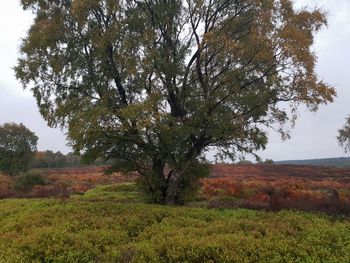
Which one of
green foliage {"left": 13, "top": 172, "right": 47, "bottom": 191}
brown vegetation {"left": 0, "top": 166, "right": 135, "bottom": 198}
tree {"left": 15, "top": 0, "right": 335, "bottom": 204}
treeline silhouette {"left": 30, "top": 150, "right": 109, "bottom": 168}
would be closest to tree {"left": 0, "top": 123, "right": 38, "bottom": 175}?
brown vegetation {"left": 0, "top": 166, "right": 135, "bottom": 198}

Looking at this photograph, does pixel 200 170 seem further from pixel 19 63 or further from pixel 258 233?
pixel 19 63

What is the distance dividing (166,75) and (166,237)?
31.7 ft

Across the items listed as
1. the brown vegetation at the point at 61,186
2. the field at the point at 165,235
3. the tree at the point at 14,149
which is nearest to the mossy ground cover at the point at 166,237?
the field at the point at 165,235

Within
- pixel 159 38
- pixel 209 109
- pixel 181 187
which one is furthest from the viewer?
pixel 181 187

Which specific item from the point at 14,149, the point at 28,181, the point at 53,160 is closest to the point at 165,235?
the point at 28,181

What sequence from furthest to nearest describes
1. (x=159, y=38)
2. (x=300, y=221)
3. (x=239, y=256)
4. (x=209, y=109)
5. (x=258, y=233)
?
(x=159, y=38), (x=209, y=109), (x=300, y=221), (x=258, y=233), (x=239, y=256)

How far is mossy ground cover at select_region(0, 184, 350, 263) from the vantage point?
12.1m

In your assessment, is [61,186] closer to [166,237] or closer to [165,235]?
[165,235]

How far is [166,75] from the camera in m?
21.0

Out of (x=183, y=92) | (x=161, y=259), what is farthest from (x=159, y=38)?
(x=161, y=259)

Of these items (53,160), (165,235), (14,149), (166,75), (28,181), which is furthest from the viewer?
(53,160)

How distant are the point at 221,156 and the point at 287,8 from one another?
872 cm

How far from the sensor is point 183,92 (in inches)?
863

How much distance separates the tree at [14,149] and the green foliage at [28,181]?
76.4 ft
